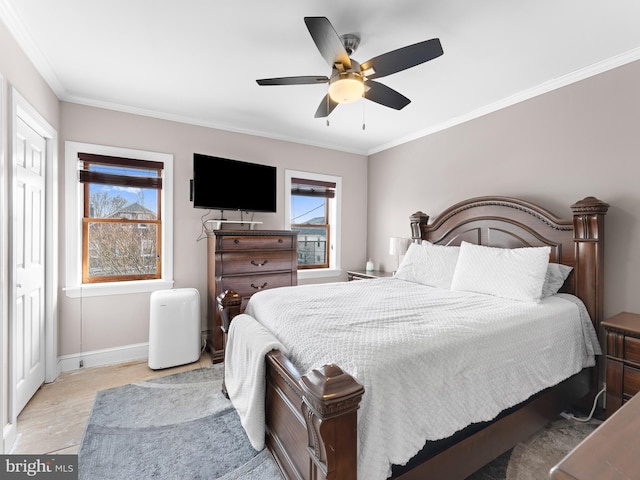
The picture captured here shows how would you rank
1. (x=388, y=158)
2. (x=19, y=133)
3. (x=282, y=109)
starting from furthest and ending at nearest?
(x=388, y=158), (x=282, y=109), (x=19, y=133)

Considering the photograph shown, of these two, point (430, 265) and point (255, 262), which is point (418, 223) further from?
point (255, 262)

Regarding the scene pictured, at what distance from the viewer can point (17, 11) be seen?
1.86 metres

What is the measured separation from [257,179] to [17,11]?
226cm

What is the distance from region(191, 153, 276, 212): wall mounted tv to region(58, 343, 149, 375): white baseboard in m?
1.70

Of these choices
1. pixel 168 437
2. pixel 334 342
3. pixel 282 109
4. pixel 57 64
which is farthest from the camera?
pixel 282 109

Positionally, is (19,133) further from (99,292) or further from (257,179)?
(257,179)

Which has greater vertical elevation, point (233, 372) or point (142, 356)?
point (233, 372)

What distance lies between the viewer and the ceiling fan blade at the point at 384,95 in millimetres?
2151

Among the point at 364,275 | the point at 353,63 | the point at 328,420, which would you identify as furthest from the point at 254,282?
the point at 328,420

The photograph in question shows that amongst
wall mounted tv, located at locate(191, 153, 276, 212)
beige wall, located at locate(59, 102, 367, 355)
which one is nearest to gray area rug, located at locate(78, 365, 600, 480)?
beige wall, located at locate(59, 102, 367, 355)

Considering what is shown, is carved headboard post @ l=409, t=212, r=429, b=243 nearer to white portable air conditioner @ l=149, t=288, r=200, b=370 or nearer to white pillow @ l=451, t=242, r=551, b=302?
white pillow @ l=451, t=242, r=551, b=302

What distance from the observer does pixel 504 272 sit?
2395mm

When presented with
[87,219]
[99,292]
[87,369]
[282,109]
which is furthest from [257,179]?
[87,369]

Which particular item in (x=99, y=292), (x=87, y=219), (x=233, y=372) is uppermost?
(x=87, y=219)
